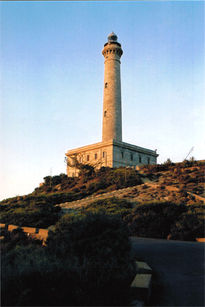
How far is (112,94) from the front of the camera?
4778 centimetres

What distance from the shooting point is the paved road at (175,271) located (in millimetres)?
6539

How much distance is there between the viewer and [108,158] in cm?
4516

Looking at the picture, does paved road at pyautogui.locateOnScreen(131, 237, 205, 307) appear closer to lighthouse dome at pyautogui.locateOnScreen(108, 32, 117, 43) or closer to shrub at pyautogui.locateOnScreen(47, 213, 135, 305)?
shrub at pyautogui.locateOnScreen(47, 213, 135, 305)

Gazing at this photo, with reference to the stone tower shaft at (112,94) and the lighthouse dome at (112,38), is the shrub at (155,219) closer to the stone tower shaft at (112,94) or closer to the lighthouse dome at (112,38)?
the stone tower shaft at (112,94)

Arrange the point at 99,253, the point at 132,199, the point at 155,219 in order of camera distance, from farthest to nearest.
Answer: the point at 132,199
the point at 155,219
the point at 99,253

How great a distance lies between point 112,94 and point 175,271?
41.6 meters

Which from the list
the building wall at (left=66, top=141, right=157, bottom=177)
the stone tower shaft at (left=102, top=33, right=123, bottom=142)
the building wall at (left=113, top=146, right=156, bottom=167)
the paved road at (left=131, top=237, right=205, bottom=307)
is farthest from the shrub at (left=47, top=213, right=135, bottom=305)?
the stone tower shaft at (left=102, top=33, right=123, bottom=142)

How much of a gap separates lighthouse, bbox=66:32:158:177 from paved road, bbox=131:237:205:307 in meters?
33.5

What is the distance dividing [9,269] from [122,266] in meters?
2.75

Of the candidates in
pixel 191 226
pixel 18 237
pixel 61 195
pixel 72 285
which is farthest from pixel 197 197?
pixel 72 285

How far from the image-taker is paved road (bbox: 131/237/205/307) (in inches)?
257

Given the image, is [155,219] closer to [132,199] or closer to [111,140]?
[132,199]

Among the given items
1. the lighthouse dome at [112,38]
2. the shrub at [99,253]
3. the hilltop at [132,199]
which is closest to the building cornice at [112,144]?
the hilltop at [132,199]

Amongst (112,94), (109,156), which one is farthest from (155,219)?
(112,94)
